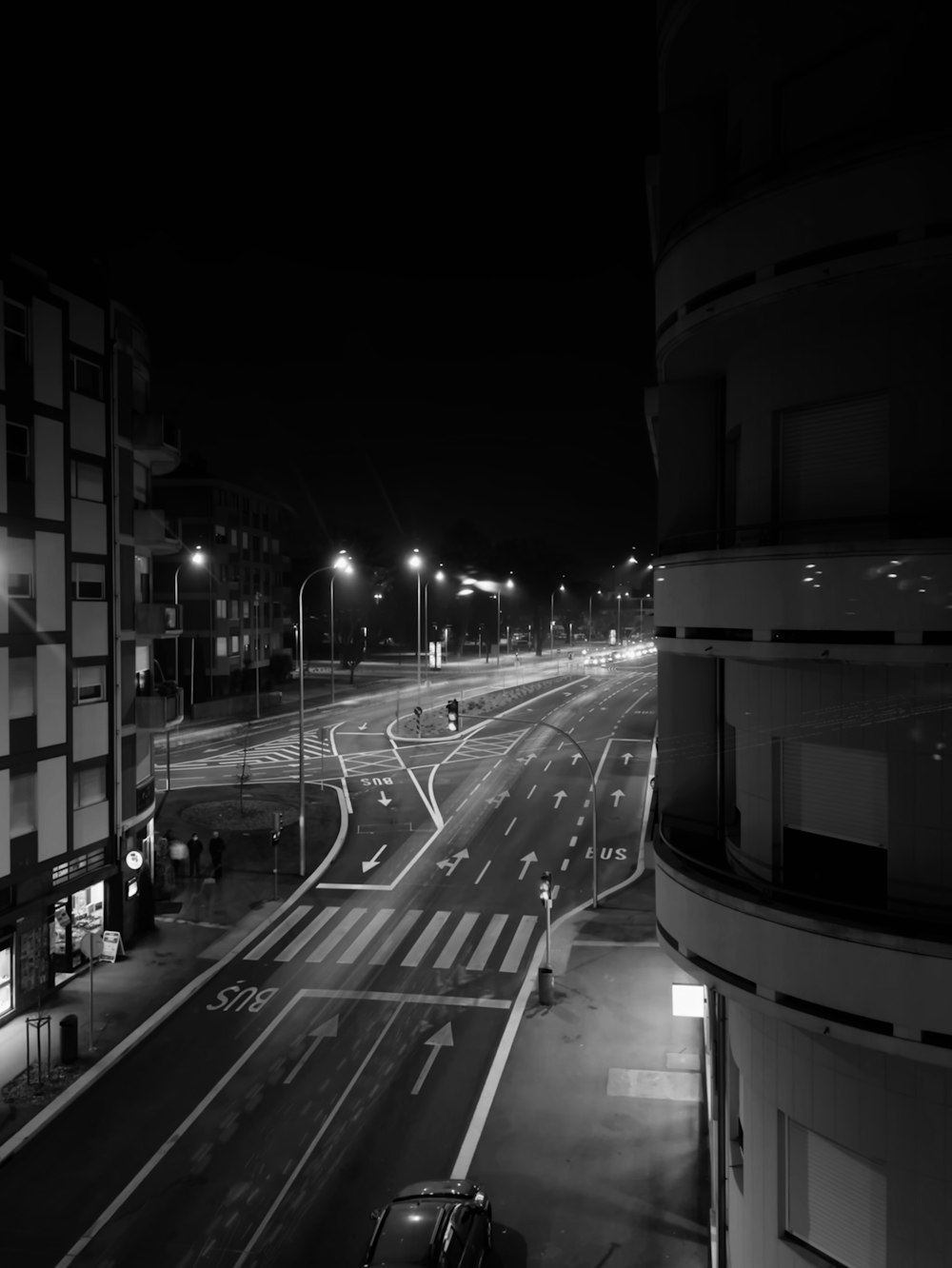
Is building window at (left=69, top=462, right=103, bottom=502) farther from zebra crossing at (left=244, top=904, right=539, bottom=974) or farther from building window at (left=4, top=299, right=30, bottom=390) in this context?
zebra crossing at (left=244, top=904, right=539, bottom=974)

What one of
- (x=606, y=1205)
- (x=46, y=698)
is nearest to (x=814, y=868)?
(x=606, y=1205)

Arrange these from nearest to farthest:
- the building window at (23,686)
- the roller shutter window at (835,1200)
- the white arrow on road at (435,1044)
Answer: the roller shutter window at (835,1200), the white arrow on road at (435,1044), the building window at (23,686)

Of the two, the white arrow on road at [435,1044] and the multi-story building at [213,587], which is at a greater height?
the multi-story building at [213,587]

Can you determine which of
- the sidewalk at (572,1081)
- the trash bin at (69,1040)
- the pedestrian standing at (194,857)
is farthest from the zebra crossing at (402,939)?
the trash bin at (69,1040)

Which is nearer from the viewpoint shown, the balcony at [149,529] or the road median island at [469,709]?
the balcony at [149,529]

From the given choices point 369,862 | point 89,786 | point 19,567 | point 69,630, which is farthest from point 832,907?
point 369,862

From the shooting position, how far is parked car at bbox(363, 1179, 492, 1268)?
1355cm

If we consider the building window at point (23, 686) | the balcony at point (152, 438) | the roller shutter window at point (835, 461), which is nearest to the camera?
the roller shutter window at point (835, 461)

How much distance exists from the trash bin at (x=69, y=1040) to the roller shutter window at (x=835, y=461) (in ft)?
65.3

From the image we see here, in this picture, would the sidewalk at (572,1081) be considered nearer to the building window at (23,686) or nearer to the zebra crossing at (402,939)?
the zebra crossing at (402,939)

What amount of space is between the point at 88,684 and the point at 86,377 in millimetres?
8961

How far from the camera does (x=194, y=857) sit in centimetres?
3497

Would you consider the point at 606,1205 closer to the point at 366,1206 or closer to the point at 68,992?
the point at 366,1206

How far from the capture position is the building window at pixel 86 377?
86.6ft
